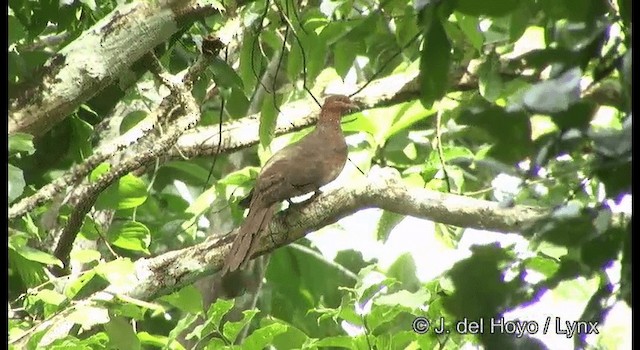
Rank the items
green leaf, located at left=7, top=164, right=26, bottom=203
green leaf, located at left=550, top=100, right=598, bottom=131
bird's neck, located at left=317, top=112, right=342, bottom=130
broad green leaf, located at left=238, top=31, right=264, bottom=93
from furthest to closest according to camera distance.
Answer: bird's neck, located at left=317, top=112, right=342, bottom=130 → broad green leaf, located at left=238, top=31, right=264, bottom=93 → green leaf, located at left=7, top=164, right=26, bottom=203 → green leaf, located at left=550, top=100, right=598, bottom=131

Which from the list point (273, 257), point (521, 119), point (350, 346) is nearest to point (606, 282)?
point (521, 119)

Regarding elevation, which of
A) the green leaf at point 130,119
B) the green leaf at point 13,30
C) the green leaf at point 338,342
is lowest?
the green leaf at point 338,342

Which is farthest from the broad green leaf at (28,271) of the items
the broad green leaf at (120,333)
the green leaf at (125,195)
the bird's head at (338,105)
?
the bird's head at (338,105)

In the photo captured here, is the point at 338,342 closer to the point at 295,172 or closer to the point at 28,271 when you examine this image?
the point at 295,172

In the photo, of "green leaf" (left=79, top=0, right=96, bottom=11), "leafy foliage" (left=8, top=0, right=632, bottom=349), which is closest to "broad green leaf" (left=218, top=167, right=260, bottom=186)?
"leafy foliage" (left=8, top=0, right=632, bottom=349)

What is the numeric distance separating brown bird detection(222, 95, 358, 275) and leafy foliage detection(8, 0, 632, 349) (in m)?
0.09

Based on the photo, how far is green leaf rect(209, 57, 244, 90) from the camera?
3.45 ft

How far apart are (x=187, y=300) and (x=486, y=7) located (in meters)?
0.91

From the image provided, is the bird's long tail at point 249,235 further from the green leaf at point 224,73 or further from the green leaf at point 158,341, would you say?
the green leaf at point 224,73

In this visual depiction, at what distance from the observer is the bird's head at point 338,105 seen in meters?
1.58

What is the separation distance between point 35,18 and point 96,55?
0.63 feet

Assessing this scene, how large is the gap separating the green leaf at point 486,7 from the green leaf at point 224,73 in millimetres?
533

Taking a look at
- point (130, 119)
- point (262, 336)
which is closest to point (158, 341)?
point (262, 336)

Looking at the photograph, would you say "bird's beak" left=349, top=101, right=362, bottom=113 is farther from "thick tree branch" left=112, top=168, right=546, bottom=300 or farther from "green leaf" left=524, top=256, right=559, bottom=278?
"green leaf" left=524, top=256, right=559, bottom=278
